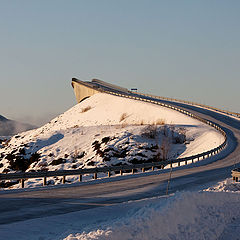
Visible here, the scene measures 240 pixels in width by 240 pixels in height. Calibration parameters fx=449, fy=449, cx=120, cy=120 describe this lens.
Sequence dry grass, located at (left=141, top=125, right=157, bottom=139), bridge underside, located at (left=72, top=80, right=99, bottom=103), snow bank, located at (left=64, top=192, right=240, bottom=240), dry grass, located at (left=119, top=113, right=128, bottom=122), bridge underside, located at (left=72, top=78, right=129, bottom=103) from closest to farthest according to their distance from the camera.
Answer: snow bank, located at (left=64, top=192, right=240, bottom=240) → dry grass, located at (left=141, top=125, right=157, bottom=139) → dry grass, located at (left=119, top=113, right=128, bottom=122) → bridge underside, located at (left=72, top=78, right=129, bottom=103) → bridge underside, located at (left=72, top=80, right=99, bottom=103)

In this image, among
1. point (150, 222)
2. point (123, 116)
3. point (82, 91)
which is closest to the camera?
point (150, 222)

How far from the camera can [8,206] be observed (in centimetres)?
1596

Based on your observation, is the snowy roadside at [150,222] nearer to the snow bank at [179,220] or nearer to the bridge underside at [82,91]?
the snow bank at [179,220]

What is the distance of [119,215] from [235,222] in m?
4.73

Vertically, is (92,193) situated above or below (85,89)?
above

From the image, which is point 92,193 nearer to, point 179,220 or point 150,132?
point 179,220

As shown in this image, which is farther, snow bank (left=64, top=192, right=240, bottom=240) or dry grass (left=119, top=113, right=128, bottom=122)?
dry grass (left=119, top=113, right=128, bottom=122)

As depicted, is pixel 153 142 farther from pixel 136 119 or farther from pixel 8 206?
pixel 8 206

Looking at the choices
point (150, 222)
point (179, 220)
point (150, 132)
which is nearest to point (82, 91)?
point (150, 132)

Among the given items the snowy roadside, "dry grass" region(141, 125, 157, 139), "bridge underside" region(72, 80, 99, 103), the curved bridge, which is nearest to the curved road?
the curved bridge

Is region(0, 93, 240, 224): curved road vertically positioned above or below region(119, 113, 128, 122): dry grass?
above

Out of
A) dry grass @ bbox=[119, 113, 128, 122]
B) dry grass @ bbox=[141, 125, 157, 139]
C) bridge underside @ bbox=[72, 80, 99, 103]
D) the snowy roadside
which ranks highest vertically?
the snowy roadside

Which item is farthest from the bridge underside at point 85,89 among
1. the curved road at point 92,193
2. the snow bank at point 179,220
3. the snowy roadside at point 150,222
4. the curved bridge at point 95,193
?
the snowy roadside at point 150,222

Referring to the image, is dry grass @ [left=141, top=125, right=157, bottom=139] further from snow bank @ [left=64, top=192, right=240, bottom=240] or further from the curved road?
snow bank @ [left=64, top=192, right=240, bottom=240]
